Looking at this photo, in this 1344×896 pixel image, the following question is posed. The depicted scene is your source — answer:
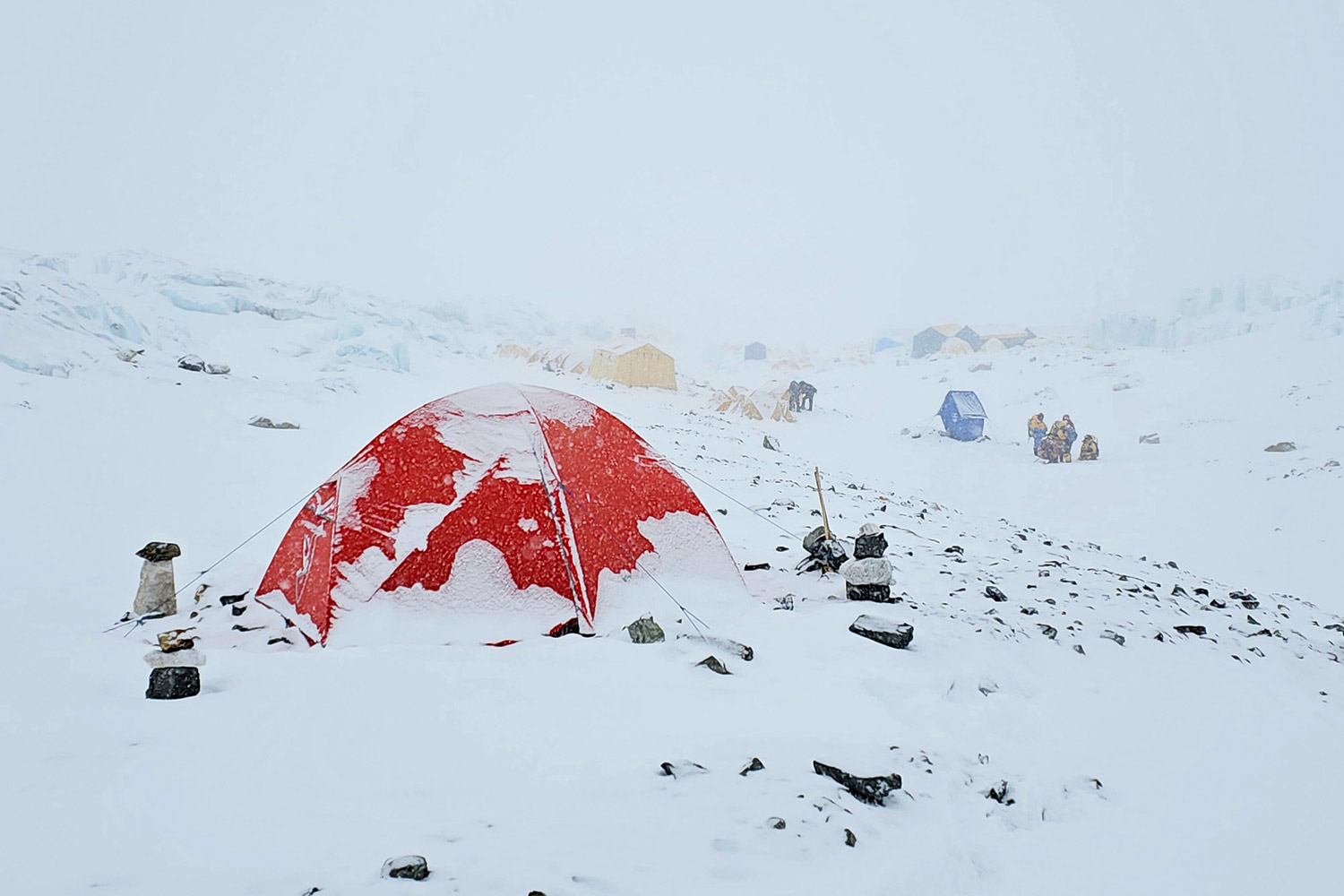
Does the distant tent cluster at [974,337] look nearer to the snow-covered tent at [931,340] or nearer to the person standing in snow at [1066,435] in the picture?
the snow-covered tent at [931,340]

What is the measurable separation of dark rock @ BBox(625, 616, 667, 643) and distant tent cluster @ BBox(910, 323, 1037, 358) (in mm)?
57781

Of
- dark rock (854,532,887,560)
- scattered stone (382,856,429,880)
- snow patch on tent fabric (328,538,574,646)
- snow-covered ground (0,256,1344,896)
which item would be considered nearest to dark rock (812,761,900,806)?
snow-covered ground (0,256,1344,896)

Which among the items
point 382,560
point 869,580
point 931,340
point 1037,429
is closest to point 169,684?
point 382,560

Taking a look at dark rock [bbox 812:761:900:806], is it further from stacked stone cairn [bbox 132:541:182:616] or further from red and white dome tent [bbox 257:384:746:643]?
stacked stone cairn [bbox 132:541:182:616]

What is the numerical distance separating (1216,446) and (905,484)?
418 inches

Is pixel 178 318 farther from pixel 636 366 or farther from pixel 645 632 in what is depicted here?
pixel 645 632

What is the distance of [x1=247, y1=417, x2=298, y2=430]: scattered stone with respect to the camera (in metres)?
11.5

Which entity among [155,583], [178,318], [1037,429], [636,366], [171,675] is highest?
[178,318]

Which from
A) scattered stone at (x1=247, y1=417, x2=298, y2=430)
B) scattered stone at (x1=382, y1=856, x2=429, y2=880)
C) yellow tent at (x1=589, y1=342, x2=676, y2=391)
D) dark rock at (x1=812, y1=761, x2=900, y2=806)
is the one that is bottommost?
dark rock at (x1=812, y1=761, x2=900, y2=806)

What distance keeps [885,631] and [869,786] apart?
6.31 ft

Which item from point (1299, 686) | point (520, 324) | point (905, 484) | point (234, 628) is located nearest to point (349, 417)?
point (234, 628)

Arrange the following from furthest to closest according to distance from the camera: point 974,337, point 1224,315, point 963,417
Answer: point 974,337 → point 1224,315 → point 963,417

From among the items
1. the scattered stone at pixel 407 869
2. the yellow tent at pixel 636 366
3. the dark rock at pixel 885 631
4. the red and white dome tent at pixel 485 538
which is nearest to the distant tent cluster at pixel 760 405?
the yellow tent at pixel 636 366

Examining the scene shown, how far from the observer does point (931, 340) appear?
Result: 197 feet
